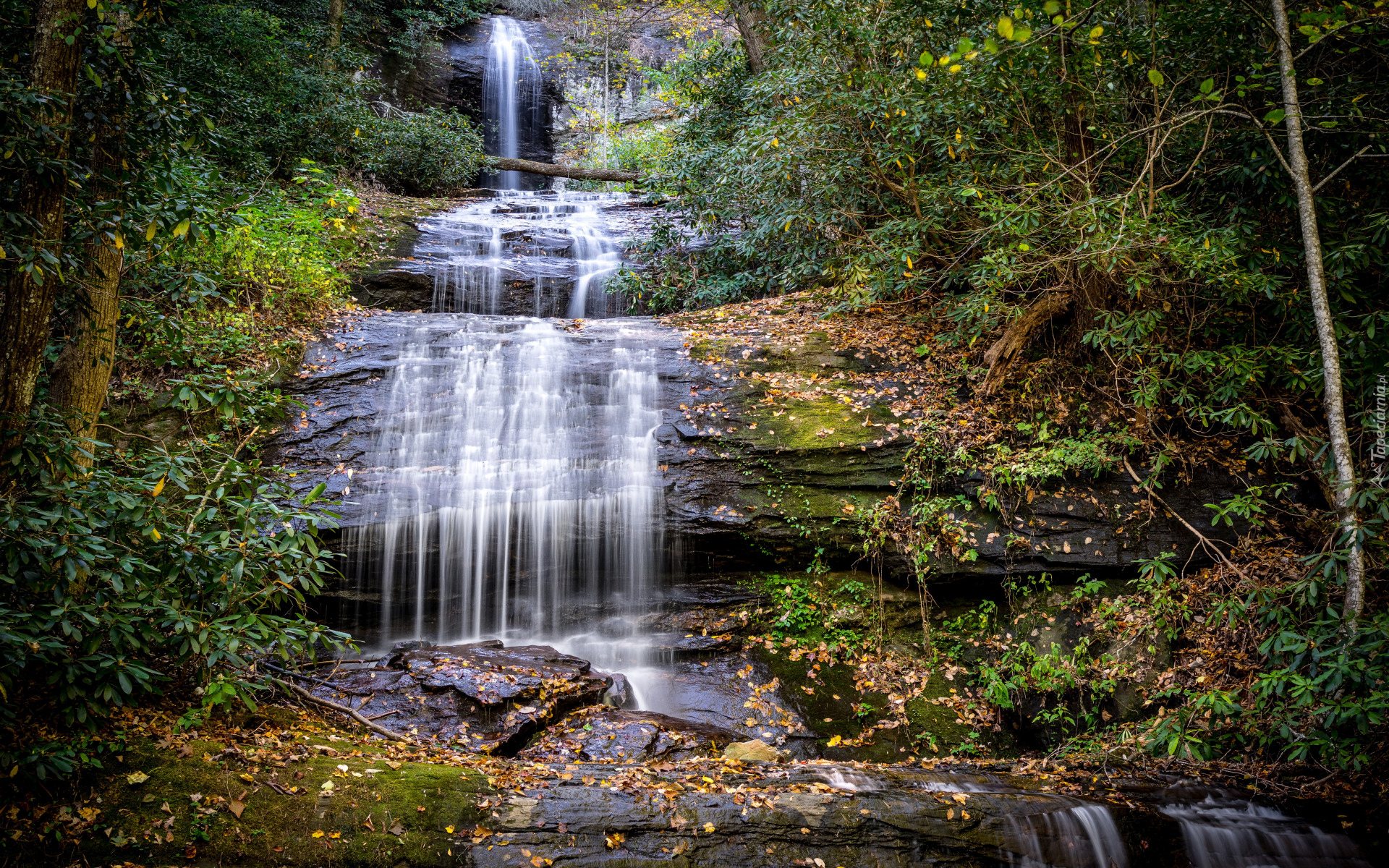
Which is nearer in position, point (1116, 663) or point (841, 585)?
point (1116, 663)

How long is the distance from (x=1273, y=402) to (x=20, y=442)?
934 cm

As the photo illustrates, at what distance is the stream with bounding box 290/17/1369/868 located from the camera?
4.40 meters

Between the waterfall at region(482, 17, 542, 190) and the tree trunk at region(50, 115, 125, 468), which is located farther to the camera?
the waterfall at region(482, 17, 542, 190)

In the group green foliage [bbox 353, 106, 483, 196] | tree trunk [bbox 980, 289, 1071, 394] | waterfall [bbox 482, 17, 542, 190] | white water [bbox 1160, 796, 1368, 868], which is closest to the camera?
white water [bbox 1160, 796, 1368, 868]

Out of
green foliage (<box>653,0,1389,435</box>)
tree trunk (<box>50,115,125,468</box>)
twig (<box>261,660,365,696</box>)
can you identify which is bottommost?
twig (<box>261,660,365,696</box>)

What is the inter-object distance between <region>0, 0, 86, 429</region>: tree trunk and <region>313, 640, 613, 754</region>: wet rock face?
9.76ft

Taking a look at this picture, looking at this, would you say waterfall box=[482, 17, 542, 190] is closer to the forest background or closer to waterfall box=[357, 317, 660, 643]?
the forest background

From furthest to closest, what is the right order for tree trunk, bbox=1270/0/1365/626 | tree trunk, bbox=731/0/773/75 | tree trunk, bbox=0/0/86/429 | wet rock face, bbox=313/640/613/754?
1. tree trunk, bbox=731/0/773/75
2. wet rock face, bbox=313/640/613/754
3. tree trunk, bbox=1270/0/1365/626
4. tree trunk, bbox=0/0/86/429

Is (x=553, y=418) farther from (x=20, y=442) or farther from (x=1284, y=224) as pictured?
(x=1284, y=224)

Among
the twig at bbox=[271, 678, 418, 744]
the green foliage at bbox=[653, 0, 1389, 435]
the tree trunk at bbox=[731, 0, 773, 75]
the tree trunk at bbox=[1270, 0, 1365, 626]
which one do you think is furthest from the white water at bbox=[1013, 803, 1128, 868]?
the tree trunk at bbox=[731, 0, 773, 75]

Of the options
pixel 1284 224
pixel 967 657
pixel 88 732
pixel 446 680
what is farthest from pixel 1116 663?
pixel 88 732

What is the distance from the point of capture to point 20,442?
3705 mm

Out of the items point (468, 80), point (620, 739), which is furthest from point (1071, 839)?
point (468, 80)

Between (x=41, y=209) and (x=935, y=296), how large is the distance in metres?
8.98
